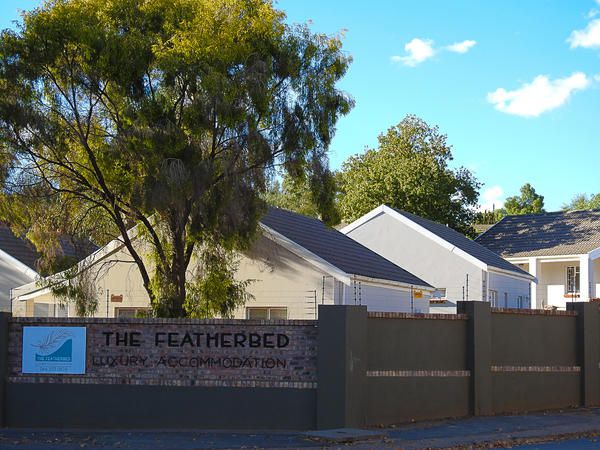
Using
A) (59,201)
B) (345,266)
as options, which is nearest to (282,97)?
(59,201)

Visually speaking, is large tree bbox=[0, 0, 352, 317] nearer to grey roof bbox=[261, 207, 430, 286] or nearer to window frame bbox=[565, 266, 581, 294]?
grey roof bbox=[261, 207, 430, 286]

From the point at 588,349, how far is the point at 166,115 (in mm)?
11073

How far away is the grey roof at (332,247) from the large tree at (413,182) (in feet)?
67.3

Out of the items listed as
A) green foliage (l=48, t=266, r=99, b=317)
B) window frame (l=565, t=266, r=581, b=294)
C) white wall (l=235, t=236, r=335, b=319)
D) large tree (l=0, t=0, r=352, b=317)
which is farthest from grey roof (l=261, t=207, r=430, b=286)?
window frame (l=565, t=266, r=581, b=294)

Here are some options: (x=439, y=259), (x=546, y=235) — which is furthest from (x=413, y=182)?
(x=439, y=259)

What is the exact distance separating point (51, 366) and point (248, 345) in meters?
3.68

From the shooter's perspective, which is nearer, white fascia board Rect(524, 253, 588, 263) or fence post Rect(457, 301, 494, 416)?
fence post Rect(457, 301, 494, 416)

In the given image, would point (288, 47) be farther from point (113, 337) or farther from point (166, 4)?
point (113, 337)

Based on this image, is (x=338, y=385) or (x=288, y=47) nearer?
(x=338, y=385)

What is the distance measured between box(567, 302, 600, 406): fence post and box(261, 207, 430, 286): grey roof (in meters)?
5.95

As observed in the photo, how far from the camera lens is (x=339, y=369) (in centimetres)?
1555

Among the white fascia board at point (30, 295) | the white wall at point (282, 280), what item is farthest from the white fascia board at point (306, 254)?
the white fascia board at point (30, 295)

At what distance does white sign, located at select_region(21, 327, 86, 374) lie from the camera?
1625 cm

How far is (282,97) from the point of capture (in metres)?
18.5
